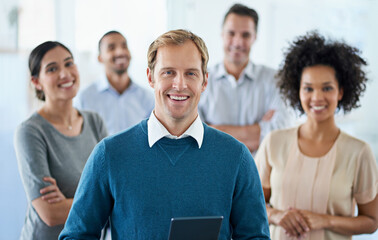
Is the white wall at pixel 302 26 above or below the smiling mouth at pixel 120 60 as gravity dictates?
above

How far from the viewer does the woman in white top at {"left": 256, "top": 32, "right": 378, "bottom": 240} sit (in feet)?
6.95

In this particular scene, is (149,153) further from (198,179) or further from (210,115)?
(210,115)

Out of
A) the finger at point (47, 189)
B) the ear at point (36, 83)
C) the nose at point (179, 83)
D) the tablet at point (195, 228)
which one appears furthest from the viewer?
the ear at point (36, 83)

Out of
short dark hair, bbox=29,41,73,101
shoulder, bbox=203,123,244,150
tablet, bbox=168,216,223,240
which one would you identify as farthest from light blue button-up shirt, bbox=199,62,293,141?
tablet, bbox=168,216,223,240

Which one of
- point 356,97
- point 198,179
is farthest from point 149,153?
point 356,97

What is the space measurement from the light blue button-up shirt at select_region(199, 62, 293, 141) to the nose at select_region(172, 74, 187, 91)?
156 centimetres

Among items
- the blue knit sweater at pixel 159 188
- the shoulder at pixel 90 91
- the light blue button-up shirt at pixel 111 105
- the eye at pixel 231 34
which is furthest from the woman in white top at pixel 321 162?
the shoulder at pixel 90 91

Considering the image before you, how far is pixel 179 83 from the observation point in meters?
1.40

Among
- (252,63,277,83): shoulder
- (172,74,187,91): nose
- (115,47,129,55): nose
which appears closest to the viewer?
(172,74,187,91): nose

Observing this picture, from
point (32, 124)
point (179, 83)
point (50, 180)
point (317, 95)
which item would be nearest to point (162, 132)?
point (179, 83)

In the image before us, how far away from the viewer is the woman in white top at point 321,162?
6.95 feet

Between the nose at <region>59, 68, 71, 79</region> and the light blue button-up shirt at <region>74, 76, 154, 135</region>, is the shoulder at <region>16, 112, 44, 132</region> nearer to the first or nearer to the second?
the nose at <region>59, 68, 71, 79</region>

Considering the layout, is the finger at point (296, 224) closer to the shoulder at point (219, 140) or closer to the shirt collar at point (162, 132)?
the shoulder at point (219, 140)

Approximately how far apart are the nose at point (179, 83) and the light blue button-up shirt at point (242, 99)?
156 cm
